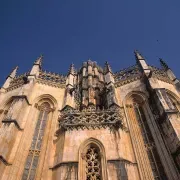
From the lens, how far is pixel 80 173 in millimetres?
10555

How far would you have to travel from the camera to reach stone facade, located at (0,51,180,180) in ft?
37.3

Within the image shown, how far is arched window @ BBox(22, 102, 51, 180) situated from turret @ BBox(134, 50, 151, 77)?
929 centimetres

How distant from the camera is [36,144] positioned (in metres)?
14.3

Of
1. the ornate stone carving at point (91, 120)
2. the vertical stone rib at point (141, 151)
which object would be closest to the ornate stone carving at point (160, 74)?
the vertical stone rib at point (141, 151)

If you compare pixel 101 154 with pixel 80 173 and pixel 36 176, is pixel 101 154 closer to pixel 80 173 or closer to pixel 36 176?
pixel 80 173

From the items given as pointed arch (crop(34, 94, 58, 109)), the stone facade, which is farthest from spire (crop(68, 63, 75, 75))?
pointed arch (crop(34, 94, 58, 109))

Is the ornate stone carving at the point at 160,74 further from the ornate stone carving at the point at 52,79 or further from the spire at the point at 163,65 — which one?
the ornate stone carving at the point at 52,79

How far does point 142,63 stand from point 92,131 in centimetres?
1008

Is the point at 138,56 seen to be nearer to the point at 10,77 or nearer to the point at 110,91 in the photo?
the point at 110,91

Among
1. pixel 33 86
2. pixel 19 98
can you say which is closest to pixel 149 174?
pixel 19 98

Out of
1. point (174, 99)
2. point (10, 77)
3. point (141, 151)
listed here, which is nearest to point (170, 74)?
point (174, 99)

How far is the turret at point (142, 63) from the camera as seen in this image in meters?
18.1

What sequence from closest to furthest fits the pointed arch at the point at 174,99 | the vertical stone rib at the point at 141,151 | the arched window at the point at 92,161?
the arched window at the point at 92,161
the vertical stone rib at the point at 141,151
the pointed arch at the point at 174,99

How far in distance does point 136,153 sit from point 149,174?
1.52 m
